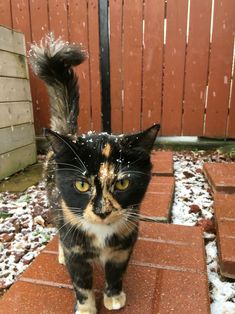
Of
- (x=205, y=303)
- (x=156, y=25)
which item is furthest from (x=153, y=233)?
(x=156, y=25)

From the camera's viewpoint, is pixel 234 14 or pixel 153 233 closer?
pixel 153 233

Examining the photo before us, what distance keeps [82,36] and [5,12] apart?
3.43ft

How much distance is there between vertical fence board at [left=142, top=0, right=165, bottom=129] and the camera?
380cm

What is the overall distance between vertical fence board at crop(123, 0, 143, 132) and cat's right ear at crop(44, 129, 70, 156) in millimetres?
2909

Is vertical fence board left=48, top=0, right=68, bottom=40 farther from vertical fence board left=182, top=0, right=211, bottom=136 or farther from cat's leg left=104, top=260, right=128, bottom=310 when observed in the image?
cat's leg left=104, top=260, right=128, bottom=310

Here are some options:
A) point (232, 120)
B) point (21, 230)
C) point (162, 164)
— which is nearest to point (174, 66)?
point (232, 120)

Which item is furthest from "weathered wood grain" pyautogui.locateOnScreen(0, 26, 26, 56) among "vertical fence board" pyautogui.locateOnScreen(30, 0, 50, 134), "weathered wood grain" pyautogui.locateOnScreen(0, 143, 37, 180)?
"weathered wood grain" pyautogui.locateOnScreen(0, 143, 37, 180)

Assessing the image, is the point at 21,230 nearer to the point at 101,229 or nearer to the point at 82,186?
the point at 101,229

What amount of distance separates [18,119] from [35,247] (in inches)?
72.2

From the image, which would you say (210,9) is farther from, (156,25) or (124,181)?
(124,181)

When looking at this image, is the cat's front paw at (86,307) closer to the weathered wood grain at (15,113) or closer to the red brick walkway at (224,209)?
the red brick walkway at (224,209)

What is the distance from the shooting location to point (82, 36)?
3955 mm


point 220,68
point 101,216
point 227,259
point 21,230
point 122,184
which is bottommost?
point 21,230

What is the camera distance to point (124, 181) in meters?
1.26
